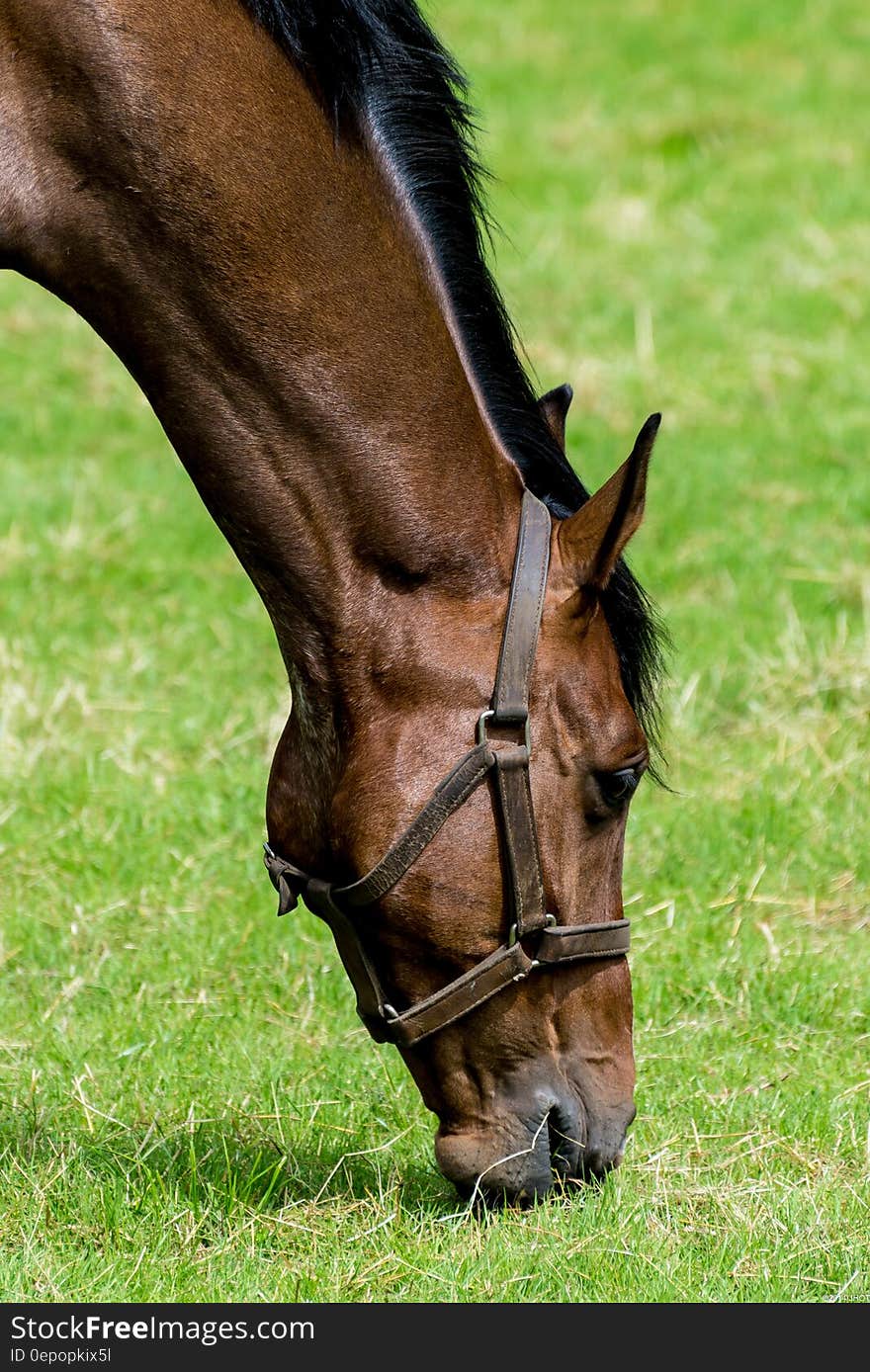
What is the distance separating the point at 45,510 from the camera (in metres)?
7.79

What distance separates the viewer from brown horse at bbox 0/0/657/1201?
3.08 m

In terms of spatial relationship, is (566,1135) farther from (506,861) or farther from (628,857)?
(628,857)

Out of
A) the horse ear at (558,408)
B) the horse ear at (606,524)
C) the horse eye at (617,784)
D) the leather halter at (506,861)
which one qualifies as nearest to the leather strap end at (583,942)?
the leather halter at (506,861)

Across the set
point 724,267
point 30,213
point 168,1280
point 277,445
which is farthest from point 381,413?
point 724,267

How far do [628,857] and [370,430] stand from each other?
252 cm

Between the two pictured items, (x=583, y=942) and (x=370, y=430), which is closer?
(x=370, y=430)

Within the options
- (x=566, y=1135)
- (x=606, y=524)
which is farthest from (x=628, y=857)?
(x=606, y=524)

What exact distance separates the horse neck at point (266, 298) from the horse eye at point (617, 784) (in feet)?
1.34

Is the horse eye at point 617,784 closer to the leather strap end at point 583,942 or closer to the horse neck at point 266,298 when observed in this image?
the leather strap end at point 583,942

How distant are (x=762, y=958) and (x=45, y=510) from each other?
13.9ft

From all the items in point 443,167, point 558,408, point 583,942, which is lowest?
point 583,942

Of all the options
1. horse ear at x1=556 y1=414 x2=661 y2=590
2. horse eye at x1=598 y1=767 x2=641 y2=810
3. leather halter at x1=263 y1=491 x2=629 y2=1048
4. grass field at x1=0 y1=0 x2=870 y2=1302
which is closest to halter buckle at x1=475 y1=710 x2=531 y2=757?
leather halter at x1=263 y1=491 x2=629 y2=1048

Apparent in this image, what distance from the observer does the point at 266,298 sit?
3.11 meters

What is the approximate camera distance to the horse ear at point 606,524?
3.06m
